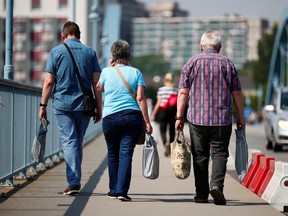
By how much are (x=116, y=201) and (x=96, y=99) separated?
1240 millimetres

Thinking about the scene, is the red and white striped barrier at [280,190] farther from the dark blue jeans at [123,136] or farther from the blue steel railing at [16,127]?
the blue steel railing at [16,127]

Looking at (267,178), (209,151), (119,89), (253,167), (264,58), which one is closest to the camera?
(209,151)

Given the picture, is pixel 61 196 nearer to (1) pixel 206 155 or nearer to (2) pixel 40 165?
(1) pixel 206 155

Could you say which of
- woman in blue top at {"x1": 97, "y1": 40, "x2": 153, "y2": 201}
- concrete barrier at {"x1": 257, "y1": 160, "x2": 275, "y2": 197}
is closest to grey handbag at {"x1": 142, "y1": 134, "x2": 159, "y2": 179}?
woman in blue top at {"x1": 97, "y1": 40, "x2": 153, "y2": 201}

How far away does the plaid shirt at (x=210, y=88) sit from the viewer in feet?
33.4

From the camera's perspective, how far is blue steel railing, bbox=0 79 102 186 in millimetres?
11109

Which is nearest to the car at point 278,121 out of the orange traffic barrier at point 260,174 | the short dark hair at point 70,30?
the orange traffic barrier at point 260,174

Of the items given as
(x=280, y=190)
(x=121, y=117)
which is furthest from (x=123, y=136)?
(x=280, y=190)

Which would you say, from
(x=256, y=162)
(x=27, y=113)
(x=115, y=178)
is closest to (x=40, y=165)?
(x=27, y=113)

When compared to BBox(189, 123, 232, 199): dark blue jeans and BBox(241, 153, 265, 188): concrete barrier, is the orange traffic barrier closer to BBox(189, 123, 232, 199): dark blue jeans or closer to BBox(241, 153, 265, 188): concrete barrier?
BBox(241, 153, 265, 188): concrete barrier

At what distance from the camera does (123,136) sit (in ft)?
34.4

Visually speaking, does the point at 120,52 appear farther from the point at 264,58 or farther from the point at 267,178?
the point at 264,58

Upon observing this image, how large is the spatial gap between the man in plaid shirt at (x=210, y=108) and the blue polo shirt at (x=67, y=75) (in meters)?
1.25

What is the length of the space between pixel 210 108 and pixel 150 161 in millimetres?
941
